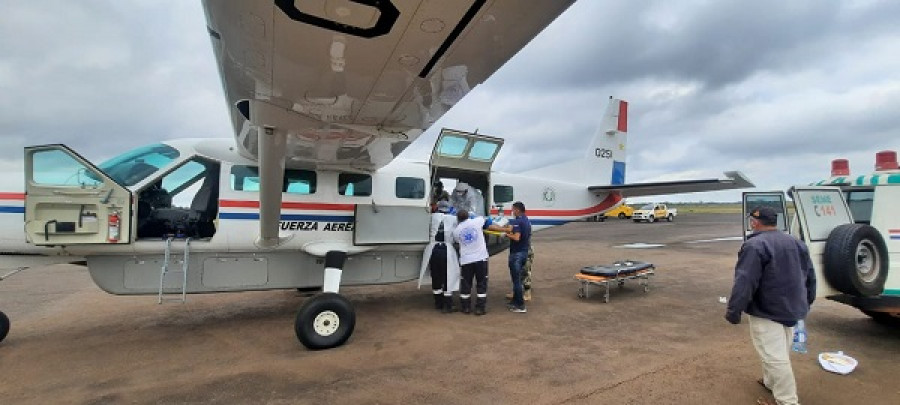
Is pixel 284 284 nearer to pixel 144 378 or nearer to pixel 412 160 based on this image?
pixel 144 378

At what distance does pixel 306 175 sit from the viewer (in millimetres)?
→ 6707

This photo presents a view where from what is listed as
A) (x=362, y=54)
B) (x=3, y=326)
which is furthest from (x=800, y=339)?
(x=3, y=326)

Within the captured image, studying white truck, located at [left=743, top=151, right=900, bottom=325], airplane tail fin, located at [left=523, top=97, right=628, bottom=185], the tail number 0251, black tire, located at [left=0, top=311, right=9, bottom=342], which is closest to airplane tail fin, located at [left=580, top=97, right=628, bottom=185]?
airplane tail fin, located at [left=523, top=97, right=628, bottom=185]

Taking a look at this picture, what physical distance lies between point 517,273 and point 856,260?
4185 mm

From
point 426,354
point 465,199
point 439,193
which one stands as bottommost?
point 426,354

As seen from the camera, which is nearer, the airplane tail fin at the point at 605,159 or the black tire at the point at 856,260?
the black tire at the point at 856,260

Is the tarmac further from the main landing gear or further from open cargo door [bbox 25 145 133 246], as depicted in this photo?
open cargo door [bbox 25 145 133 246]

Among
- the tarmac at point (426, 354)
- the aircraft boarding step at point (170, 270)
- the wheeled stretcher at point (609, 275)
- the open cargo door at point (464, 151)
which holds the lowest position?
the tarmac at point (426, 354)

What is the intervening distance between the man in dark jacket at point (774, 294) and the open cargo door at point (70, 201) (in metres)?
6.41

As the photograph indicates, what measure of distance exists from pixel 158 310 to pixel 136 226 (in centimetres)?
252

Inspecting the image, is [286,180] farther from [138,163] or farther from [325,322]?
[325,322]

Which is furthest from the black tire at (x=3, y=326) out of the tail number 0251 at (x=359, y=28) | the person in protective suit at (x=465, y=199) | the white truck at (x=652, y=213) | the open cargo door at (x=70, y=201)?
the white truck at (x=652, y=213)

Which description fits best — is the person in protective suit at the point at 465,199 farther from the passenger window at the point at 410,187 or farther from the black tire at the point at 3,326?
the black tire at the point at 3,326

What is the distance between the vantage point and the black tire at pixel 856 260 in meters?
4.52
